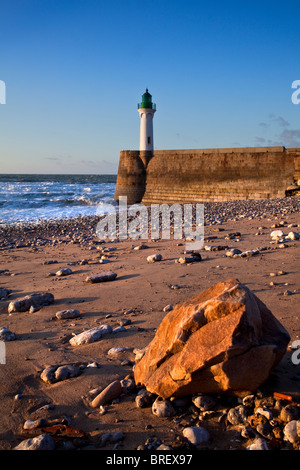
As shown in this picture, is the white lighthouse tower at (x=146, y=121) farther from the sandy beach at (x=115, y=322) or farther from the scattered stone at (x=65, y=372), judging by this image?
the scattered stone at (x=65, y=372)

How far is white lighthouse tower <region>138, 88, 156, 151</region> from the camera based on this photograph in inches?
990

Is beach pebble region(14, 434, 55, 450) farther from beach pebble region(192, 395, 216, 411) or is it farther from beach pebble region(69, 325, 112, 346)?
beach pebble region(69, 325, 112, 346)

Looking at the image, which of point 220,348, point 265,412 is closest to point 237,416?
point 265,412

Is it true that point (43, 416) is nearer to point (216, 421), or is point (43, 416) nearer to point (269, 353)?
point (216, 421)

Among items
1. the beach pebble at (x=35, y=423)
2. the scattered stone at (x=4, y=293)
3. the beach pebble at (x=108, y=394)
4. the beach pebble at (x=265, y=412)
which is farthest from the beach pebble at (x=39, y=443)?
the scattered stone at (x=4, y=293)

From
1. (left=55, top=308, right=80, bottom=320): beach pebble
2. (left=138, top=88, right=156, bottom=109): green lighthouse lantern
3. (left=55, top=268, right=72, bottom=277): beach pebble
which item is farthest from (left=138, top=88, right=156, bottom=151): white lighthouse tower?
(left=55, top=308, right=80, bottom=320): beach pebble

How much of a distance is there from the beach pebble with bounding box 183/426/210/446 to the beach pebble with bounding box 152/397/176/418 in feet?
0.58

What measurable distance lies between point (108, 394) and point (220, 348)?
0.80 m

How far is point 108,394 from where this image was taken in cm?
214

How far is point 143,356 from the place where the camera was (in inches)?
93.9

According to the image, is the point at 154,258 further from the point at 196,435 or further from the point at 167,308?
the point at 196,435

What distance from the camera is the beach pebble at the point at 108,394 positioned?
6.96 ft

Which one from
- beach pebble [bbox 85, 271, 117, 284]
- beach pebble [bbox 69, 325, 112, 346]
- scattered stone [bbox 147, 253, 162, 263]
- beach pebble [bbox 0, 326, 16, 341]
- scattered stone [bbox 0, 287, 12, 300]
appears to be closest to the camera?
beach pebble [bbox 69, 325, 112, 346]

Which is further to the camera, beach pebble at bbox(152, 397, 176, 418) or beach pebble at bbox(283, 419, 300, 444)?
beach pebble at bbox(152, 397, 176, 418)
